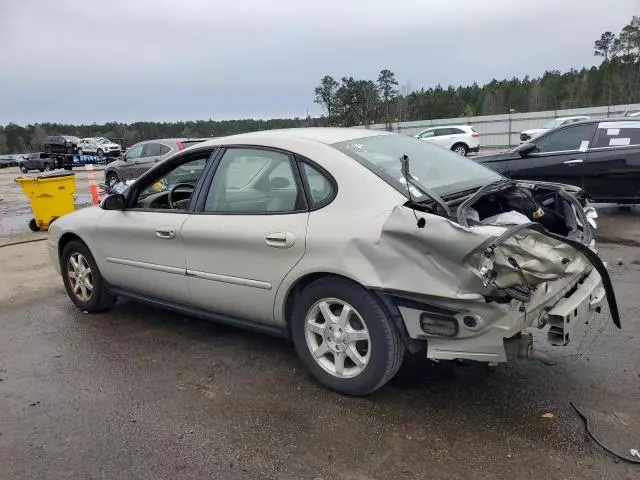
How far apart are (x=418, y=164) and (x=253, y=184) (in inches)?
44.4

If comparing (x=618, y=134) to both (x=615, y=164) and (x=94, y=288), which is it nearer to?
(x=615, y=164)

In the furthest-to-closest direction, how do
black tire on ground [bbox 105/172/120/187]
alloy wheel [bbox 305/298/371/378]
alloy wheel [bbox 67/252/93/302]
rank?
black tire on ground [bbox 105/172/120/187] → alloy wheel [bbox 67/252/93/302] → alloy wheel [bbox 305/298/371/378]

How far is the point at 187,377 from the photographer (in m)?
3.78

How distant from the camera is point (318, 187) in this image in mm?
3439

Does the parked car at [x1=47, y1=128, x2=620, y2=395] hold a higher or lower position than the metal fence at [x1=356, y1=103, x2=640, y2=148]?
higher

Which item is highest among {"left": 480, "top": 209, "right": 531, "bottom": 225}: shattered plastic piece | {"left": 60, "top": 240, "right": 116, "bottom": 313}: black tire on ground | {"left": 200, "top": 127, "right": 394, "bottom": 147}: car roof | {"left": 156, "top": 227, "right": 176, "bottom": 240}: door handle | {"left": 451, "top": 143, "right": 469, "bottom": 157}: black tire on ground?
{"left": 200, "top": 127, "right": 394, "bottom": 147}: car roof

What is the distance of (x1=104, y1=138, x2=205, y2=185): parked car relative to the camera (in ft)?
55.0

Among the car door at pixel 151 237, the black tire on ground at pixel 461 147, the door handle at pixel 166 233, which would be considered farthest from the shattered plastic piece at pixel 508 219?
the black tire on ground at pixel 461 147

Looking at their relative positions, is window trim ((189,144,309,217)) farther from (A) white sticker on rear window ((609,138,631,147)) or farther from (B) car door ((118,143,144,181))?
(B) car door ((118,143,144,181))

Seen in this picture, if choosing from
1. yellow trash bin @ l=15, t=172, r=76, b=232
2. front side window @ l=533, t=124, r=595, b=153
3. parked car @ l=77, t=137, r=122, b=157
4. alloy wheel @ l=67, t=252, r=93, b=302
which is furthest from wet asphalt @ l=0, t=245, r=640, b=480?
parked car @ l=77, t=137, r=122, b=157

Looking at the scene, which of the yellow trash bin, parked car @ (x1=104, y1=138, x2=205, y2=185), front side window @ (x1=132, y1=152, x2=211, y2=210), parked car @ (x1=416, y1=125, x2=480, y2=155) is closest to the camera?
front side window @ (x1=132, y1=152, x2=211, y2=210)

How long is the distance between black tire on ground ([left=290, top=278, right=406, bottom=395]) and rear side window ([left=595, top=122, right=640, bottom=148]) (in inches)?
259

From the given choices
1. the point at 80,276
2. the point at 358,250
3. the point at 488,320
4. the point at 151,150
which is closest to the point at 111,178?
the point at 151,150

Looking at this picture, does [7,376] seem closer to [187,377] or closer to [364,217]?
[187,377]
